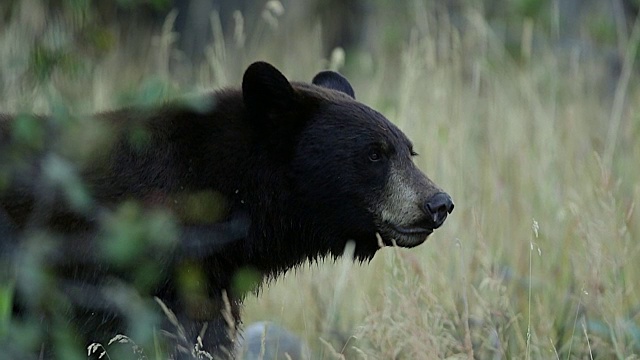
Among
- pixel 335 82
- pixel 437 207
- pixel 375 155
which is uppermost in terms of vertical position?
pixel 335 82

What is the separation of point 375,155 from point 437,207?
283 mm

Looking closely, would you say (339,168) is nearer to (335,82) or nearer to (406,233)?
(406,233)

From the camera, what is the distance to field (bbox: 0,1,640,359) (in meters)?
3.64

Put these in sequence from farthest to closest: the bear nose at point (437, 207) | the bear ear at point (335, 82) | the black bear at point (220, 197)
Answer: the bear ear at point (335, 82)
the bear nose at point (437, 207)
the black bear at point (220, 197)

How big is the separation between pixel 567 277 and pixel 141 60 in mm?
6047

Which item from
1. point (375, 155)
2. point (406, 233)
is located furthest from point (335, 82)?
point (406, 233)

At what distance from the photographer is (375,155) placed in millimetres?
3729

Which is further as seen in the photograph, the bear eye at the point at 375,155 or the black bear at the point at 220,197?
the bear eye at the point at 375,155

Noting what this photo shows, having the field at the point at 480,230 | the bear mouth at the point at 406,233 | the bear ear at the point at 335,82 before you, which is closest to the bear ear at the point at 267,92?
the field at the point at 480,230

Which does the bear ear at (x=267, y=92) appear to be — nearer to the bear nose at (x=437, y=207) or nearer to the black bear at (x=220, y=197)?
the black bear at (x=220, y=197)

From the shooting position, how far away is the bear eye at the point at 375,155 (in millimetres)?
3719

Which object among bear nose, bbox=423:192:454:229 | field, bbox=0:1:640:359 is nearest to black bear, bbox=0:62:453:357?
bear nose, bbox=423:192:454:229

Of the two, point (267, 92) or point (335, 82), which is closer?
point (267, 92)

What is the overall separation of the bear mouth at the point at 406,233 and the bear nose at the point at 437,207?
0.04 m
